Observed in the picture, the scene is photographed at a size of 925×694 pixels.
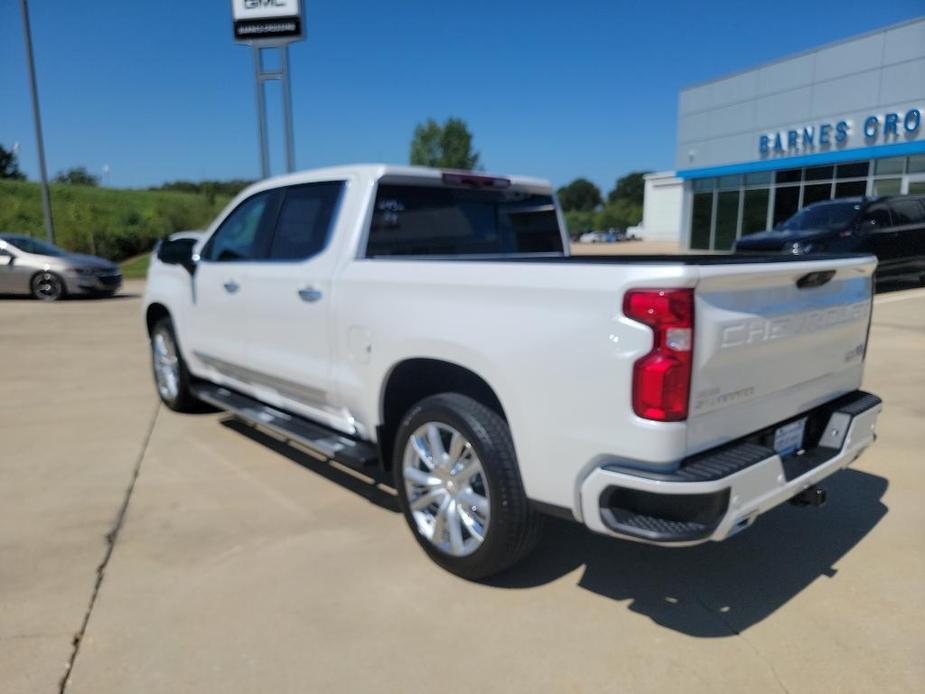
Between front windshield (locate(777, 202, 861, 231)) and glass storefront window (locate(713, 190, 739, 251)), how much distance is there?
48.5 feet

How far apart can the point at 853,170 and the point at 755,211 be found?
4.11 m

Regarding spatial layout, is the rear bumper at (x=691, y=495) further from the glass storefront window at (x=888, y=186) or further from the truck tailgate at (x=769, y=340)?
the glass storefront window at (x=888, y=186)

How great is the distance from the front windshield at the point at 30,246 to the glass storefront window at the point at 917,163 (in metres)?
22.9

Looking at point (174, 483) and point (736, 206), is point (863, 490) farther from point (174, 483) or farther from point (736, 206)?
point (736, 206)

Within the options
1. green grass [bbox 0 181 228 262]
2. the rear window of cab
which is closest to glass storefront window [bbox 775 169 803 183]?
the rear window of cab

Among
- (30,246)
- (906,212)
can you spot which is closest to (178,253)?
(30,246)

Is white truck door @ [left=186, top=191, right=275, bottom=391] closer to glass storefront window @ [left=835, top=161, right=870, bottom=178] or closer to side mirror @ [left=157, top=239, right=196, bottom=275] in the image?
side mirror @ [left=157, top=239, right=196, bottom=275]

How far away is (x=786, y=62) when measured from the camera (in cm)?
2477

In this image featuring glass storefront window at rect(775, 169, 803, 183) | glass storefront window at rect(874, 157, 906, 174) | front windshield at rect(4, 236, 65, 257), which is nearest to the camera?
front windshield at rect(4, 236, 65, 257)

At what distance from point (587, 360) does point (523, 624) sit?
3.69ft

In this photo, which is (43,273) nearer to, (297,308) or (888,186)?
(297,308)

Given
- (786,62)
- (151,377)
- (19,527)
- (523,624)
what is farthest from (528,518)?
(786,62)

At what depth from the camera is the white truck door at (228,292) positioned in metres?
4.45

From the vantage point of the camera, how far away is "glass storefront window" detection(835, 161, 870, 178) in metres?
22.3
